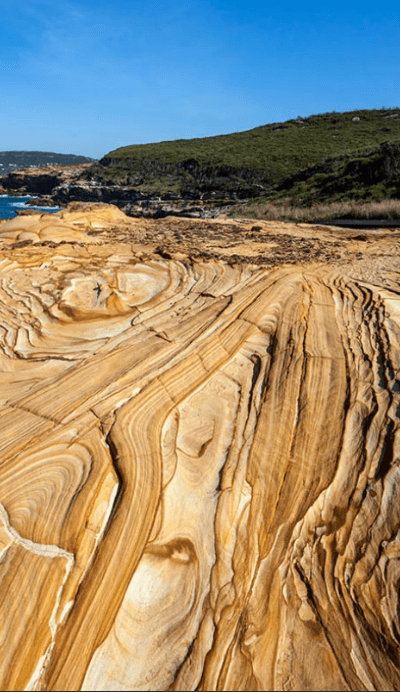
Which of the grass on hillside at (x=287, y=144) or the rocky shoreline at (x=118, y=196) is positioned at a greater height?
the grass on hillside at (x=287, y=144)

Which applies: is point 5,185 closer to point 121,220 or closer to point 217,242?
point 121,220

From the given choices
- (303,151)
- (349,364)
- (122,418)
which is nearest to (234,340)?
(349,364)

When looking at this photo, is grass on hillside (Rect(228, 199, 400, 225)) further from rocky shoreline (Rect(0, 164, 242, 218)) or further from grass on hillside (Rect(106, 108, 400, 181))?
grass on hillside (Rect(106, 108, 400, 181))

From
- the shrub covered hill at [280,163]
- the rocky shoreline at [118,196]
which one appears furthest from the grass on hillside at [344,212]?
the rocky shoreline at [118,196]

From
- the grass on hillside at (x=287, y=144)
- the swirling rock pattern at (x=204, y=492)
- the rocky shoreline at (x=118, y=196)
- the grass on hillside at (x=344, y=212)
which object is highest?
the grass on hillside at (x=287, y=144)

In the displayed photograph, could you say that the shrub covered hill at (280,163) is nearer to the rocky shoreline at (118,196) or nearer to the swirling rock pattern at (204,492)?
the rocky shoreline at (118,196)

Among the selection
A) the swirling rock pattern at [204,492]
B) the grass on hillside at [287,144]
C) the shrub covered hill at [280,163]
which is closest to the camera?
the swirling rock pattern at [204,492]

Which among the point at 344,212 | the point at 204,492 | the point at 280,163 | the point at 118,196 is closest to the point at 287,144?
the point at 280,163

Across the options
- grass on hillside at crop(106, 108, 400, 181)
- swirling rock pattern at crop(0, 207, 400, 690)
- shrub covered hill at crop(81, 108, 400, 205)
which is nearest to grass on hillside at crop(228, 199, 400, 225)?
shrub covered hill at crop(81, 108, 400, 205)
